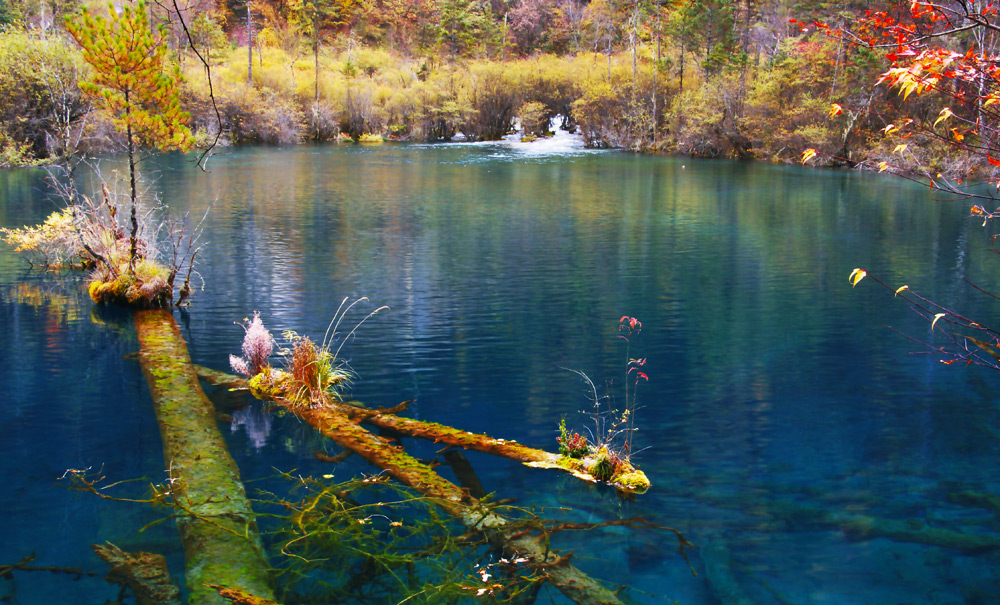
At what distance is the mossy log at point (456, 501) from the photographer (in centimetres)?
571

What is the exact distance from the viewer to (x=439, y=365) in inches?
430

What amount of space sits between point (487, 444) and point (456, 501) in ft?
4.06

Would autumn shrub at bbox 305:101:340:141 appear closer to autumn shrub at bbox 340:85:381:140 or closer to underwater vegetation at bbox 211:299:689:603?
autumn shrub at bbox 340:85:381:140

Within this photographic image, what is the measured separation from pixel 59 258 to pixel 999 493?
704 inches

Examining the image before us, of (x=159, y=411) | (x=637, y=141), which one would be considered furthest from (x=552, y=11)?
(x=159, y=411)

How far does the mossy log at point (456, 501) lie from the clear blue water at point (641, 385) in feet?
1.03

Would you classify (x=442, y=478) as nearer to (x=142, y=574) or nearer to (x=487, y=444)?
(x=487, y=444)

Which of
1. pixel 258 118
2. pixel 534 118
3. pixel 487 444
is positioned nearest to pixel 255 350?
pixel 487 444

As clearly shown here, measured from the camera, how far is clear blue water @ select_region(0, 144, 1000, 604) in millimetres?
6387

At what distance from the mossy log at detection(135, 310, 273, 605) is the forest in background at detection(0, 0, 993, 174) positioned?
25.2 metres

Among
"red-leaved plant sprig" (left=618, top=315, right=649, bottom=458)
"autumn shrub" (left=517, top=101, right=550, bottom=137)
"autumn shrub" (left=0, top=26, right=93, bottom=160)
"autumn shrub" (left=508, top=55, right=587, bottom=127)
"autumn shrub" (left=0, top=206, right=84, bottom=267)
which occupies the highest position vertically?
"autumn shrub" (left=508, top=55, right=587, bottom=127)

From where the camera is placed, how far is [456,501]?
6.89 metres

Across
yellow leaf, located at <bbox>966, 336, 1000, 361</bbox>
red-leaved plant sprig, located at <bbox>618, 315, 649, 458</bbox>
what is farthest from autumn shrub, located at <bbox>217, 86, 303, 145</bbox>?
yellow leaf, located at <bbox>966, 336, 1000, 361</bbox>

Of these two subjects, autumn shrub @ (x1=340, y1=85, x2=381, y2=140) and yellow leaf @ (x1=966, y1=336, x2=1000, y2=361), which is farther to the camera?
autumn shrub @ (x1=340, y1=85, x2=381, y2=140)
